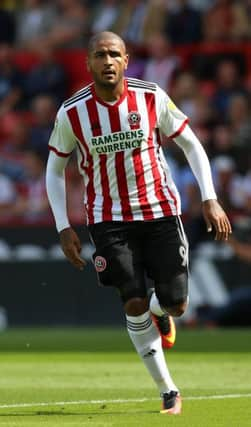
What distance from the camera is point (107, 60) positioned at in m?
7.51

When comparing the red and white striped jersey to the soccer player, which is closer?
the soccer player

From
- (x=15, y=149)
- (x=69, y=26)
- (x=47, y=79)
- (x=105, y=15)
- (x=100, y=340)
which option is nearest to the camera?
(x=100, y=340)

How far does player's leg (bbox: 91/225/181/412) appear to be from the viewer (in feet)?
24.6

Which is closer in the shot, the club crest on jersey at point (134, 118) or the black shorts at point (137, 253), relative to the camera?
the black shorts at point (137, 253)

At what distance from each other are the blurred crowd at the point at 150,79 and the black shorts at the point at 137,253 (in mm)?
8287

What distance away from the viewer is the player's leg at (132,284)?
7.49m

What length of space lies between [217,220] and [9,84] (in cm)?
1252

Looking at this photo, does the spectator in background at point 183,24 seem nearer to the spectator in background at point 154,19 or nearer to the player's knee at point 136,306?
the spectator in background at point 154,19

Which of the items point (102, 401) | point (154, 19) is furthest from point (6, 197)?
point (102, 401)

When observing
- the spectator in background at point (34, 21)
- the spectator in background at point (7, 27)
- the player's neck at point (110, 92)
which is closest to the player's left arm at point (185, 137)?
the player's neck at point (110, 92)

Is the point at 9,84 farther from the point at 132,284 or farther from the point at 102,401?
the point at 132,284

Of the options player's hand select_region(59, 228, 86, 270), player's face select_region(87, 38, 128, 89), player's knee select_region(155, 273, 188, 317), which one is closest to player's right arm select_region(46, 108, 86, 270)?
player's hand select_region(59, 228, 86, 270)

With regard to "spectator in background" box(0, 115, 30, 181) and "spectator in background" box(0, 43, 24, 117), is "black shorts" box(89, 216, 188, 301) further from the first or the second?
"spectator in background" box(0, 43, 24, 117)

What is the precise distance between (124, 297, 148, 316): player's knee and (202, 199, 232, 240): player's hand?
659mm
